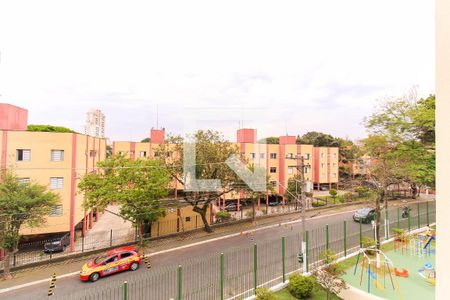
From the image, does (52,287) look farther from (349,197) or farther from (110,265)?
(349,197)

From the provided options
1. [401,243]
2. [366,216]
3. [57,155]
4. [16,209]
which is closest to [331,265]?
[401,243]

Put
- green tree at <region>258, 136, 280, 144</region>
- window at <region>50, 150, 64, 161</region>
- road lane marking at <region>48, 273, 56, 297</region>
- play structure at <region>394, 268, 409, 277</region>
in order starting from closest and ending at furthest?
play structure at <region>394, 268, 409, 277</region> < road lane marking at <region>48, 273, 56, 297</region> < window at <region>50, 150, 64, 161</region> < green tree at <region>258, 136, 280, 144</region>

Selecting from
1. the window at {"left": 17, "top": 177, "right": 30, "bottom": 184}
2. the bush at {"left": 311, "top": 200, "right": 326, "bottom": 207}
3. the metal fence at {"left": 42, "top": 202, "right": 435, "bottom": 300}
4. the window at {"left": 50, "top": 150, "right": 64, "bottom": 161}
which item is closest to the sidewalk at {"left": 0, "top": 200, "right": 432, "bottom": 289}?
the bush at {"left": 311, "top": 200, "right": 326, "bottom": 207}

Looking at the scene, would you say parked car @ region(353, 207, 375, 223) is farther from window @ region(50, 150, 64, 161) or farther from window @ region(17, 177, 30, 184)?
window @ region(17, 177, 30, 184)

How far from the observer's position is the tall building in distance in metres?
11.5

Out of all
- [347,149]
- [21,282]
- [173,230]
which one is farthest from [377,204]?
[347,149]

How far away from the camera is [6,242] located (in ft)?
20.6

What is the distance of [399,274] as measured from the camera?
535cm

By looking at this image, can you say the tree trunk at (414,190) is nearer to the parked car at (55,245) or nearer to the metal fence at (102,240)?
the metal fence at (102,240)

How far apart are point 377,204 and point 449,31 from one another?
22.8 feet

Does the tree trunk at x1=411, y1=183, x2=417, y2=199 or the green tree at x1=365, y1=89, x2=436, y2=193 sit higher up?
the green tree at x1=365, y1=89, x2=436, y2=193

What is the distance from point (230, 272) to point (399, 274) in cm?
362

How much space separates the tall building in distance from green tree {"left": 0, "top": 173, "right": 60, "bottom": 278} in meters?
4.67

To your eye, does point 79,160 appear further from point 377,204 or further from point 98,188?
point 377,204
